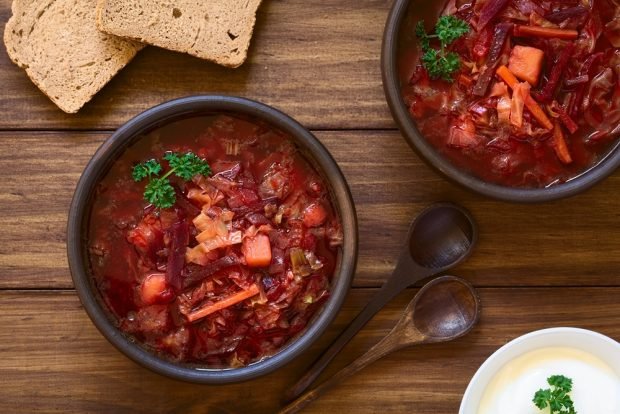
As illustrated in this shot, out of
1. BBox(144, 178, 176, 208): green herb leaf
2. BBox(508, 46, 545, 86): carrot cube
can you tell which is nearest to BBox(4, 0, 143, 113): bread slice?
BBox(144, 178, 176, 208): green herb leaf

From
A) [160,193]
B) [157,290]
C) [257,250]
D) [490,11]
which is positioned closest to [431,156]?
[490,11]

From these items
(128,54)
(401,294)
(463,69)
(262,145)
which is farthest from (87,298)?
(463,69)

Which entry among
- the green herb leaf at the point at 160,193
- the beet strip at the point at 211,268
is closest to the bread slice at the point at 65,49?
the green herb leaf at the point at 160,193

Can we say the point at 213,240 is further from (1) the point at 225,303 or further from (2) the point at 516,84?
→ (2) the point at 516,84

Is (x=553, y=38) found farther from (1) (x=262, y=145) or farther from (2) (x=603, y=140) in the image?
(1) (x=262, y=145)

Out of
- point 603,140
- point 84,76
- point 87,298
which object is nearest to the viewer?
point 87,298

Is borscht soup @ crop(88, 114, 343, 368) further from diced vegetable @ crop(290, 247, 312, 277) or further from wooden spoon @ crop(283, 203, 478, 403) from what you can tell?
wooden spoon @ crop(283, 203, 478, 403)
